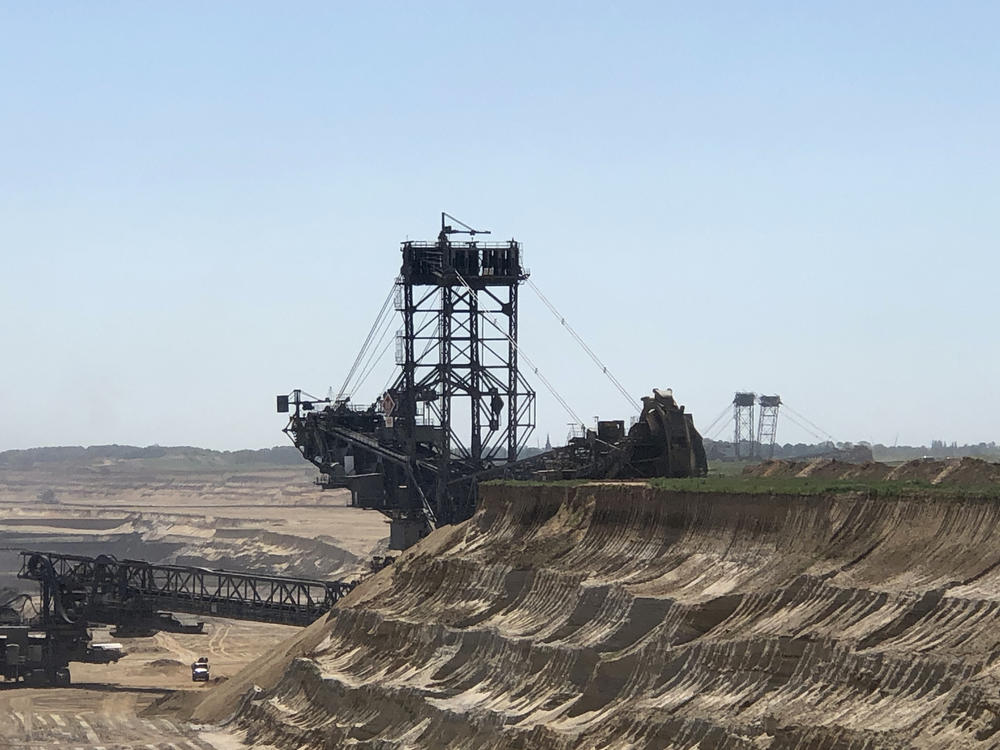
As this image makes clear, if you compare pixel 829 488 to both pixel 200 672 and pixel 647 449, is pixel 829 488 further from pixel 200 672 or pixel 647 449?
pixel 200 672

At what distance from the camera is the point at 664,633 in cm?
4831

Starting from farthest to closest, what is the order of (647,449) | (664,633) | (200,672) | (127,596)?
(127,596)
(200,672)
(647,449)
(664,633)

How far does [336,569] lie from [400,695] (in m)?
129

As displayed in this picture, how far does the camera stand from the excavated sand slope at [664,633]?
3688cm

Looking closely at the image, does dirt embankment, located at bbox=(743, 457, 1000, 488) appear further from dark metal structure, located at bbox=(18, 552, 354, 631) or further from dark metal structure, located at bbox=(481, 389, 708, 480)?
dark metal structure, located at bbox=(18, 552, 354, 631)

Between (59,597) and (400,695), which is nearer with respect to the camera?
(400,695)

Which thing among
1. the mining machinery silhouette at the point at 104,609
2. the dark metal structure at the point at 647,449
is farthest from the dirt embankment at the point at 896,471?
the mining machinery silhouette at the point at 104,609

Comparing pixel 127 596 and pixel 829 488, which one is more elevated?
pixel 829 488

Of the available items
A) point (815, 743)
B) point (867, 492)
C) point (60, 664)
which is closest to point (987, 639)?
point (815, 743)

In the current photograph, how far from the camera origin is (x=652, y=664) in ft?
156

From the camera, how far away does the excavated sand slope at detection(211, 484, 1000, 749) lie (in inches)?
1452

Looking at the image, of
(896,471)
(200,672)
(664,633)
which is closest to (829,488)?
(664,633)

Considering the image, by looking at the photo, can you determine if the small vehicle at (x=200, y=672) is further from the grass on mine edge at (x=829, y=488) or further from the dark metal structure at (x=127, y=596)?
the grass on mine edge at (x=829, y=488)

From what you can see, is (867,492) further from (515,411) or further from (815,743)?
(515,411)
